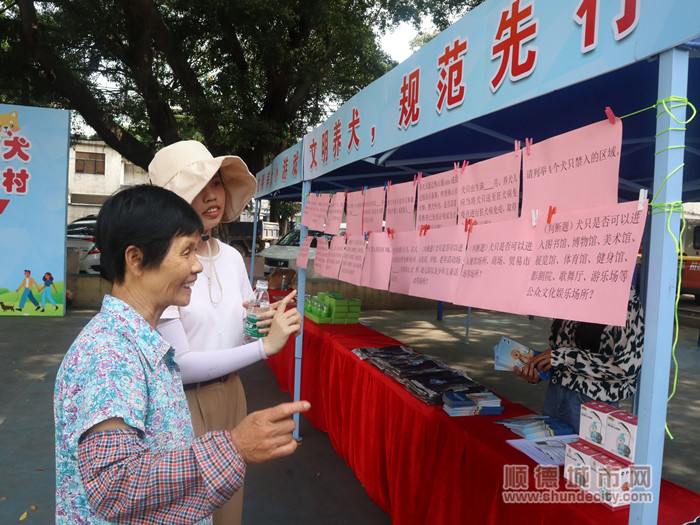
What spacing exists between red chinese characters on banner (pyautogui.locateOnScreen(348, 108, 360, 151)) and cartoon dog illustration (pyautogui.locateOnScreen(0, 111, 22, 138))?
23.4ft

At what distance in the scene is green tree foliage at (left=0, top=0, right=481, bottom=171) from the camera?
8.98 meters

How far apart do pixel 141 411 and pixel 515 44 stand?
4.17ft

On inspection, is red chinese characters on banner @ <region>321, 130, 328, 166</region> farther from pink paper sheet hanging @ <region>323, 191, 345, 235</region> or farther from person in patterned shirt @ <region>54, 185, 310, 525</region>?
person in patterned shirt @ <region>54, 185, 310, 525</region>

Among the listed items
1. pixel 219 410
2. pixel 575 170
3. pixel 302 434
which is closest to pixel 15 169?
pixel 302 434

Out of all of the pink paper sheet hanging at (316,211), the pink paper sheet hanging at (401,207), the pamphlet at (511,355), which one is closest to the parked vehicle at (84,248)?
the pink paper sheet hanging at (316,211)

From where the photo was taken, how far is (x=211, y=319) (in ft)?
5.31

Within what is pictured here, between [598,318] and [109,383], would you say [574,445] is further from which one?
[109,383]

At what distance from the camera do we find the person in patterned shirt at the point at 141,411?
0.76 meters

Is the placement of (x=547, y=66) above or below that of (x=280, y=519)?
above

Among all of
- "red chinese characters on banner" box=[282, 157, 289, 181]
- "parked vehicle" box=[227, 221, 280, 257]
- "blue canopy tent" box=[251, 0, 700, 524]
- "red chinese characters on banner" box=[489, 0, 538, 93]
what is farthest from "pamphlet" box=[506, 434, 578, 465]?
"parked vehicle" box=[227, 221, 280, 257]

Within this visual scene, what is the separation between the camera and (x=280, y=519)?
2.68 meters

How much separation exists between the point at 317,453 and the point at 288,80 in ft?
28.7

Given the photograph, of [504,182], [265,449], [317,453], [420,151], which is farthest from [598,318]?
[317,453]

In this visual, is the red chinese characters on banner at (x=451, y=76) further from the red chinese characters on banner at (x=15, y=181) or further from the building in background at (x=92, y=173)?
the building in background at (x=92, y=173)
